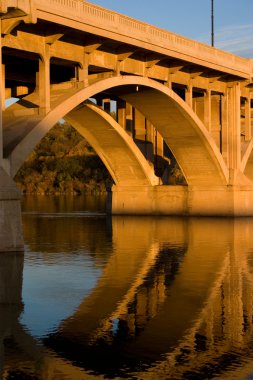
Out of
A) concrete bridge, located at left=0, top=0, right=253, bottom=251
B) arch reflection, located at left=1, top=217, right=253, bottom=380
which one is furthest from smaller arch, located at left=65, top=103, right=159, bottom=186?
arch reflection, located at left=1, top=217, right=253, bottom=380

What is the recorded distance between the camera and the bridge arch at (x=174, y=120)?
1389 inches

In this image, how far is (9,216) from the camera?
81.8 feet

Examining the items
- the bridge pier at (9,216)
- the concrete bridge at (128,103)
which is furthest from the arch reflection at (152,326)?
the concrete bridge at (128,103)

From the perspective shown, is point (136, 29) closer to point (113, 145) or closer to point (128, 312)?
point (113, 145)

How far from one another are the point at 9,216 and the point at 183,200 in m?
28.2

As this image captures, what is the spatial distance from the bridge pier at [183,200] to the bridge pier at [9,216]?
26.8m

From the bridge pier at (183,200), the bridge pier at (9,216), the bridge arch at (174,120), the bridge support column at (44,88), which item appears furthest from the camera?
the bridge pier at (183,200)

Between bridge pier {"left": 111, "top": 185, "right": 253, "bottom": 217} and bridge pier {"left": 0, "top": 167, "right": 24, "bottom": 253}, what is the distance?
2677 centimetres

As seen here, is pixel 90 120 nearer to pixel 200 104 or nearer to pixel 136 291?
pixel 200 104

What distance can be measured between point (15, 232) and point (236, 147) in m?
28.9

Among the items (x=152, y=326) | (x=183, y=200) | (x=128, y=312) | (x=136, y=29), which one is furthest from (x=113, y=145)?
(x=152, y=326)

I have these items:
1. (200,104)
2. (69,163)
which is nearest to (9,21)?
(200,104)

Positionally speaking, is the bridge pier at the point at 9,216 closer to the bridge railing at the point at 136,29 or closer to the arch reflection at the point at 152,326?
the arch reflection at the point at 152,326

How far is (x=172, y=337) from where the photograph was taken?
12.1 meters
